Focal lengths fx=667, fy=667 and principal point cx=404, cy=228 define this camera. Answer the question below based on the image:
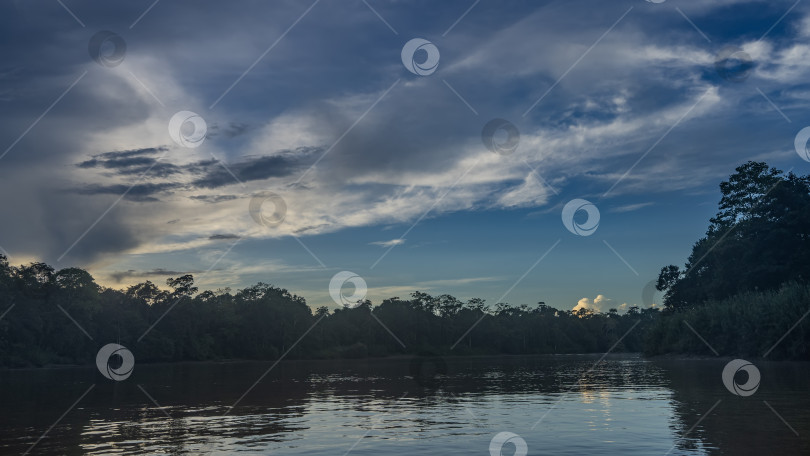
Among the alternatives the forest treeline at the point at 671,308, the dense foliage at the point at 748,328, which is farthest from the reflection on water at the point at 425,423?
the forest treeline at the point at 671,308

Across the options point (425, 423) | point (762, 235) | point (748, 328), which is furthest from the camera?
point (762, 235)

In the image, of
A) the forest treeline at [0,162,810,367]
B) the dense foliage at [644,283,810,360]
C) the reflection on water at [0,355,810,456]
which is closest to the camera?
the reflection on water at [0,355,810,456]

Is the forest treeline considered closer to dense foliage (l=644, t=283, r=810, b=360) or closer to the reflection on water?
dense foliage (l=644, t=283, r=810, b=360)

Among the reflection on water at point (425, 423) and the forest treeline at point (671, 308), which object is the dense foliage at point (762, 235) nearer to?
the forest treeline at point (671, 308)

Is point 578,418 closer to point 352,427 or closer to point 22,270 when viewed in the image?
point 352,427

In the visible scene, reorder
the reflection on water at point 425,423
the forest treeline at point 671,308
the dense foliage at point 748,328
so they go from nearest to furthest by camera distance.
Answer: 1. the reflection on water at point 425,423
2. the dense foliage at point 748,328
3. the forest treeline at point 671,308

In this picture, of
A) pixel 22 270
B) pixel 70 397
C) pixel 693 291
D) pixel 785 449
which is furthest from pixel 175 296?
pixel 785 449

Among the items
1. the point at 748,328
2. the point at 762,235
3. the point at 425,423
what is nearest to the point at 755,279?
the point at 762,235

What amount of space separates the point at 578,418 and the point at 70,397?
35.9 meters

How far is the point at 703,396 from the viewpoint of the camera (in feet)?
125

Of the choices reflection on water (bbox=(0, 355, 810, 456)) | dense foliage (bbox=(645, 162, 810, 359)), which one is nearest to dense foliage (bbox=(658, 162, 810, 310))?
dense foliage (bbox=(645, 162, 810, 359))

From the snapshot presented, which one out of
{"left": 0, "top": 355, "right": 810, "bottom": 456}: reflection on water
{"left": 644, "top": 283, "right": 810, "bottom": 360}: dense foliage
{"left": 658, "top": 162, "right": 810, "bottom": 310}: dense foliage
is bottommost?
{"left": 0, "top": 355, "right": 810, "bottom": 456}: reflection on water

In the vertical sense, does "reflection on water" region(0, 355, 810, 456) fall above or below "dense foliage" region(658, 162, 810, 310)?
below

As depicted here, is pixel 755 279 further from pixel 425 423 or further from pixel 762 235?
pixel 425 423
